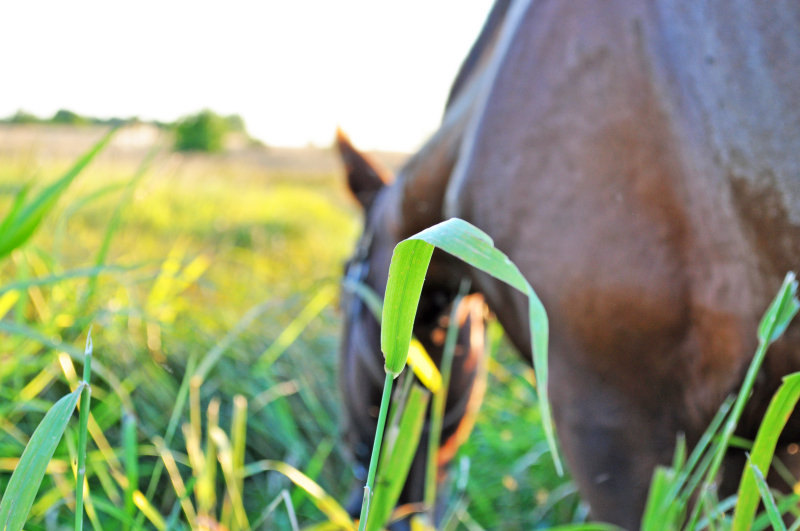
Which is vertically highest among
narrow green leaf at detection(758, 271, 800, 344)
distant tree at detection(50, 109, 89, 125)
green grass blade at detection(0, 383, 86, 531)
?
distant tree at detection(50, 109, 89, 125)

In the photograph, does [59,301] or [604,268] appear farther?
[59,301]

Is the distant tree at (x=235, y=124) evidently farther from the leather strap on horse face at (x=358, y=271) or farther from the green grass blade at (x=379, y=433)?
the green grass blade at (x=379, y=433)

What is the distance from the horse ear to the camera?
1706 millimetres

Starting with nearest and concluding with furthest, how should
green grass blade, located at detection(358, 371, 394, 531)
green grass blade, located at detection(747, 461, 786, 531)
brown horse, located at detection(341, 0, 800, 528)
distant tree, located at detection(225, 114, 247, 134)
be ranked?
green grass blade, located at detection(358, 371, 394, 531), green grass blade, located at detection(747, 461, 786, 531), brown horse, located at detection(341, 0, 800, 528), distant tree, located at detection(225, 114, 247, 134)

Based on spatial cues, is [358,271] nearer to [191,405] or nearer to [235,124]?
[191,405]

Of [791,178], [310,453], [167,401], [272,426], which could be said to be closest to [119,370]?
[167,401]

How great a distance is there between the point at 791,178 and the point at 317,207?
299 inches

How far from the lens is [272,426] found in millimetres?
1987

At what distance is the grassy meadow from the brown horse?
293mm

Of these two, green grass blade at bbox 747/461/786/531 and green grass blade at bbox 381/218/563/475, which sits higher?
green grass blade at bbox 381/218/563/475

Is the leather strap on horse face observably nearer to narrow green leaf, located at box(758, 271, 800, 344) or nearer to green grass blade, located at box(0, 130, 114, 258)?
green grass blade, located at box(0, 130, 114, 258)

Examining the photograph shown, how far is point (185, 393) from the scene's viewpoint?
3.07 feet

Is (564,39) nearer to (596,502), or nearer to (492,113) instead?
(492,113)

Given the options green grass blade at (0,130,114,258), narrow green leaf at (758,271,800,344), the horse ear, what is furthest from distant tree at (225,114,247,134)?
narrow green leaf at (758,271,800,344)
